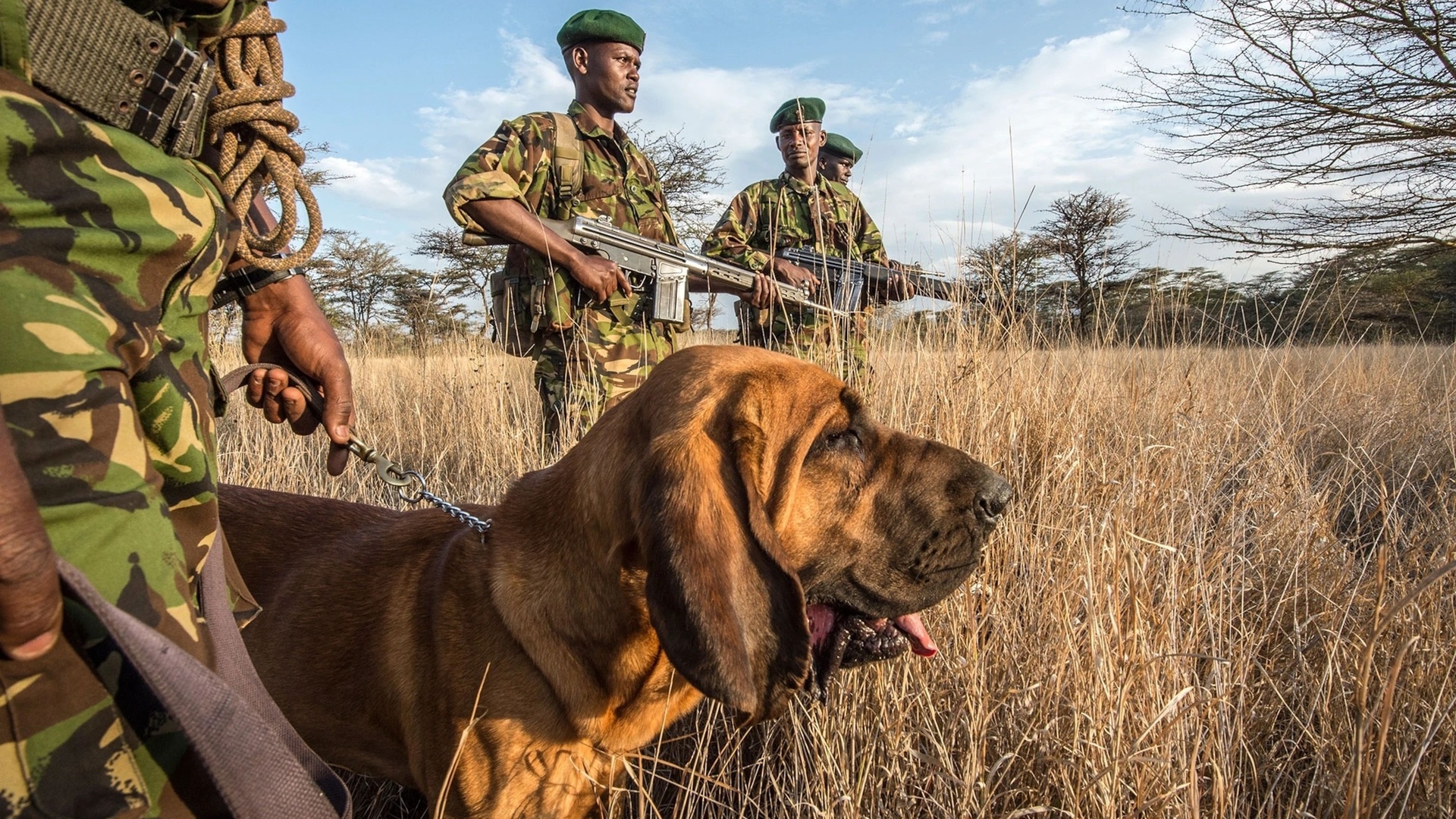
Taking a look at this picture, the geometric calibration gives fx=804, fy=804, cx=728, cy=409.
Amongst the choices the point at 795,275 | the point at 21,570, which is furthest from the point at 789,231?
the point at 21,570

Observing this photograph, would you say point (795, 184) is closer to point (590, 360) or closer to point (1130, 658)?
point (590, 360)

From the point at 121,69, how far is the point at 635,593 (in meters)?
1.18

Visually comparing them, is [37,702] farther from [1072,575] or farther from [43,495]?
[1072,575]

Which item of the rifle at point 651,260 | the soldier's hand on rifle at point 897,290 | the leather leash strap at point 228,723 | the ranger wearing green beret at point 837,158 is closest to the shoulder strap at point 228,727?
the leather leash strap at point 228,723

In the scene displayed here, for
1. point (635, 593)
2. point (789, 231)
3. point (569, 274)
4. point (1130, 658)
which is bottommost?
point (1130, 658)

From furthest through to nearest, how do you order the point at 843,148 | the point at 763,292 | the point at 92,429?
the point at 843,148 < the point at 763,292 < the point at 92,429

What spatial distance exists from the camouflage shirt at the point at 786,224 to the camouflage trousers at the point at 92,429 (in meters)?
5.47

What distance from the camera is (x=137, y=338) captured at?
1.02 m

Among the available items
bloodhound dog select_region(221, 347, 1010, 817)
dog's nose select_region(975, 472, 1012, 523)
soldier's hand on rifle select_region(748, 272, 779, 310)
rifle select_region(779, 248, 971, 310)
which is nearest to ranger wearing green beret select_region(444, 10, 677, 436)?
soldier's hand on rifle select_region(748, 272, 779, 310)

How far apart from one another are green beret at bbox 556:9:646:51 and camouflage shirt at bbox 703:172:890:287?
183cm

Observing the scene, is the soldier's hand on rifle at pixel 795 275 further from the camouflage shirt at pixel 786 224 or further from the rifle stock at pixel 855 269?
the camouflage shirt at pixel 786 224

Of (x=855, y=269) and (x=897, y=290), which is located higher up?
(x=855, y=269)

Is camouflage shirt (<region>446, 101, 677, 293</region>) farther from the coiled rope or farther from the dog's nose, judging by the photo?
the dog's nose

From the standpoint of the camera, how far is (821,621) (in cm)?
187
